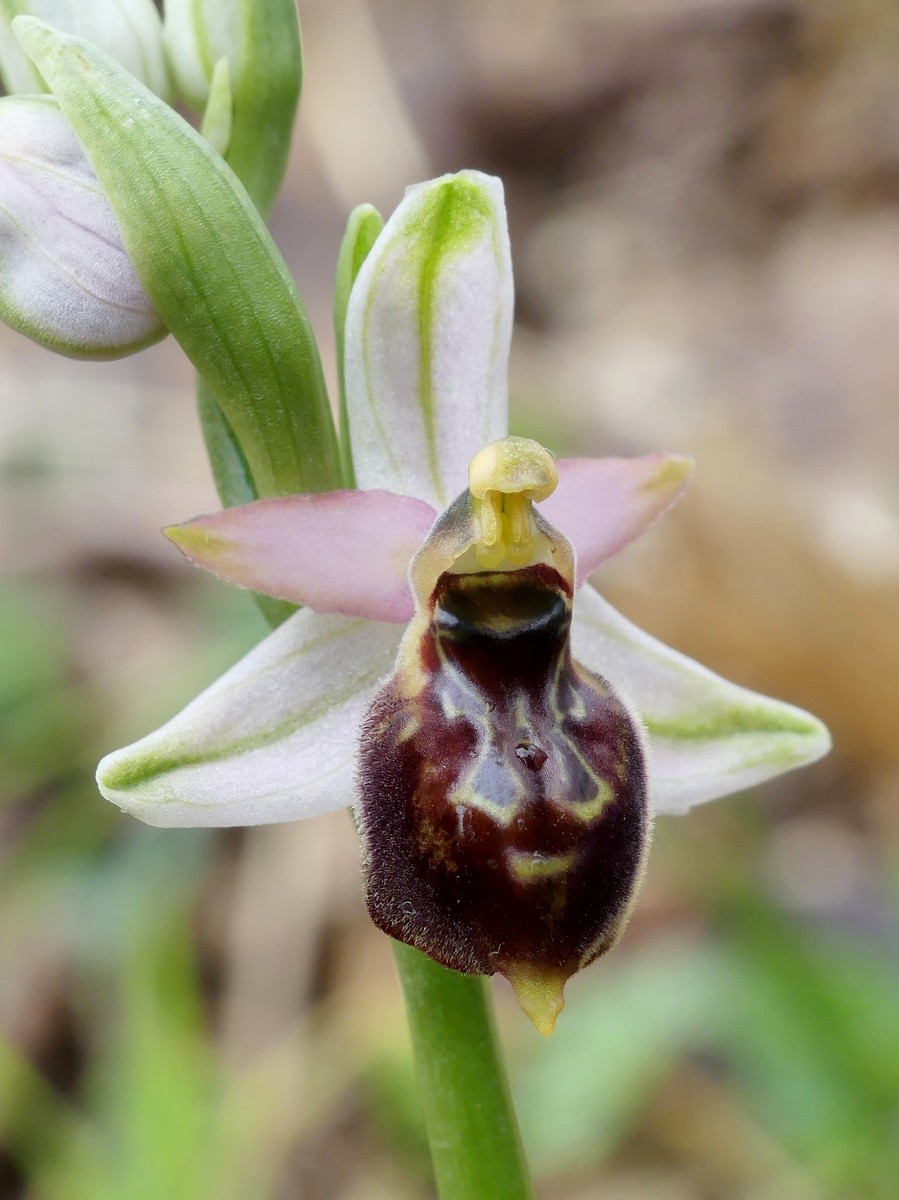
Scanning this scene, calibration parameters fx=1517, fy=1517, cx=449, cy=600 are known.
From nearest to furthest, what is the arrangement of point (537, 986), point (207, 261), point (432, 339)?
point (537, 986) < point (207, 261) < point (432, 339)

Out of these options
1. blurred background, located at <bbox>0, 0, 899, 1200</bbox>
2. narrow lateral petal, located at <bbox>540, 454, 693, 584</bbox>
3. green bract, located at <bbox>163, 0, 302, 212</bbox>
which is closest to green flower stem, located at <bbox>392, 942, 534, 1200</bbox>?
narrow lateral petal, located at <bbox>540, 454, 693, 584</bbox>

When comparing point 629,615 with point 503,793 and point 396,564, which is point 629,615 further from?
point 503,793

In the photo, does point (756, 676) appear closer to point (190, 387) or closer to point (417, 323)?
point (190, 387)

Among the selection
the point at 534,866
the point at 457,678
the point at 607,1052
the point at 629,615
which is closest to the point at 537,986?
the point at 534,866

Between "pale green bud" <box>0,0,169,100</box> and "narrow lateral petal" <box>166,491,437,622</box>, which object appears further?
"pale green bud" <box>0,0,169,100</box>

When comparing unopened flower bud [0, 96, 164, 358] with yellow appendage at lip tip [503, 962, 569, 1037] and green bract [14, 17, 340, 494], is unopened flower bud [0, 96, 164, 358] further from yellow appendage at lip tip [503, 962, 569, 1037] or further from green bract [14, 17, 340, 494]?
yellow appendage at lip tip [503, 962, 569, 1037]

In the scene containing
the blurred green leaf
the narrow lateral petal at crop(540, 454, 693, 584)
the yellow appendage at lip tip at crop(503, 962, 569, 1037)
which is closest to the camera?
the yellow appendage at lip tip at crop(503, 962, 569, 1037)
